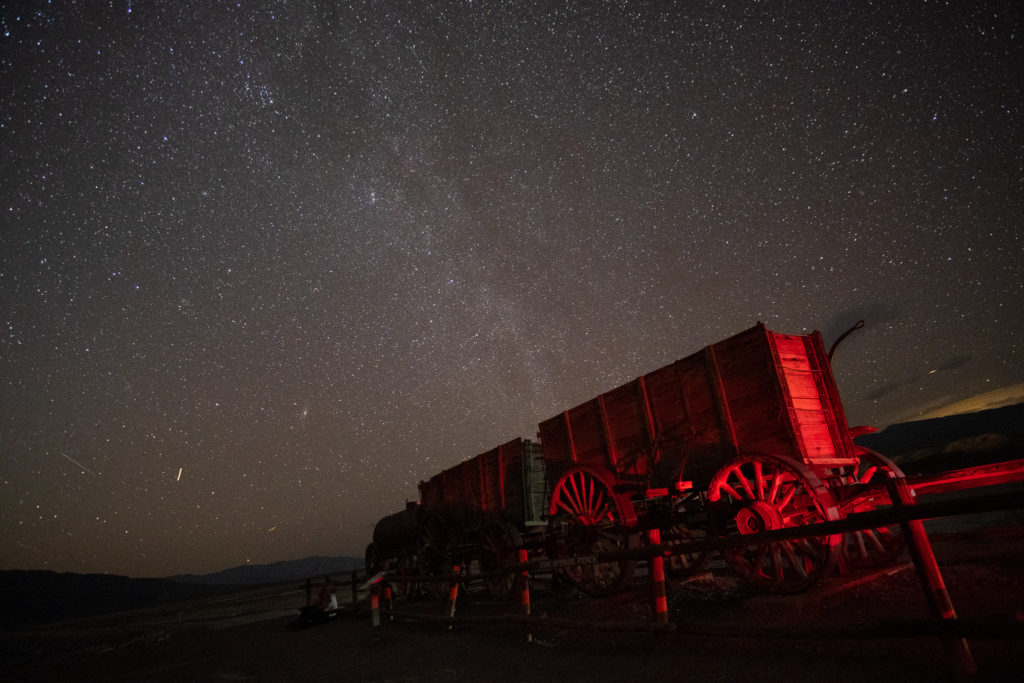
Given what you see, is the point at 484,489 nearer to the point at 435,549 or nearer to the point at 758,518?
the point at 435,549

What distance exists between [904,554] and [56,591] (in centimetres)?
26284

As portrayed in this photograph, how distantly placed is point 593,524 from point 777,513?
3.34m

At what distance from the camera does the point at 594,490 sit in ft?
29.2

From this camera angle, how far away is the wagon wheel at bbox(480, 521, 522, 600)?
10.7 metres

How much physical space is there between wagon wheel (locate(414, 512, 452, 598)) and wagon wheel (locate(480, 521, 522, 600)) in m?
2.05

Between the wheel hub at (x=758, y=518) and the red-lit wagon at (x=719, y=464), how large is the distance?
1 cm

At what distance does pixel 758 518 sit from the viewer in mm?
5891

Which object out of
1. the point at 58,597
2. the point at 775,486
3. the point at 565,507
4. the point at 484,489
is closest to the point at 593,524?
the point at 565,507

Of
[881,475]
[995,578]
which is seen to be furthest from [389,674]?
[881,475]

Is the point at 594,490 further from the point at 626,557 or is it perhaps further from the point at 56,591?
the point at 56,591

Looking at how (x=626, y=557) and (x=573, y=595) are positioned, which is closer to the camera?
(x=626, y=557)

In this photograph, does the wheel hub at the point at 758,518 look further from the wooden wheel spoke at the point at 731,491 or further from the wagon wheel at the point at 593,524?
the wagon wheel at the point at 593,524

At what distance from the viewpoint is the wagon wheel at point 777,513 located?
5.46 metres

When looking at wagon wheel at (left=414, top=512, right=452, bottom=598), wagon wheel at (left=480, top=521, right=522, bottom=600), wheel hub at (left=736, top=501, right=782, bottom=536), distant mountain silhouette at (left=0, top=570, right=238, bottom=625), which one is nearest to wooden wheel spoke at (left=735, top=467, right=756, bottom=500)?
wheel hub at (left=736, top=501, right=782, bottom=536)
